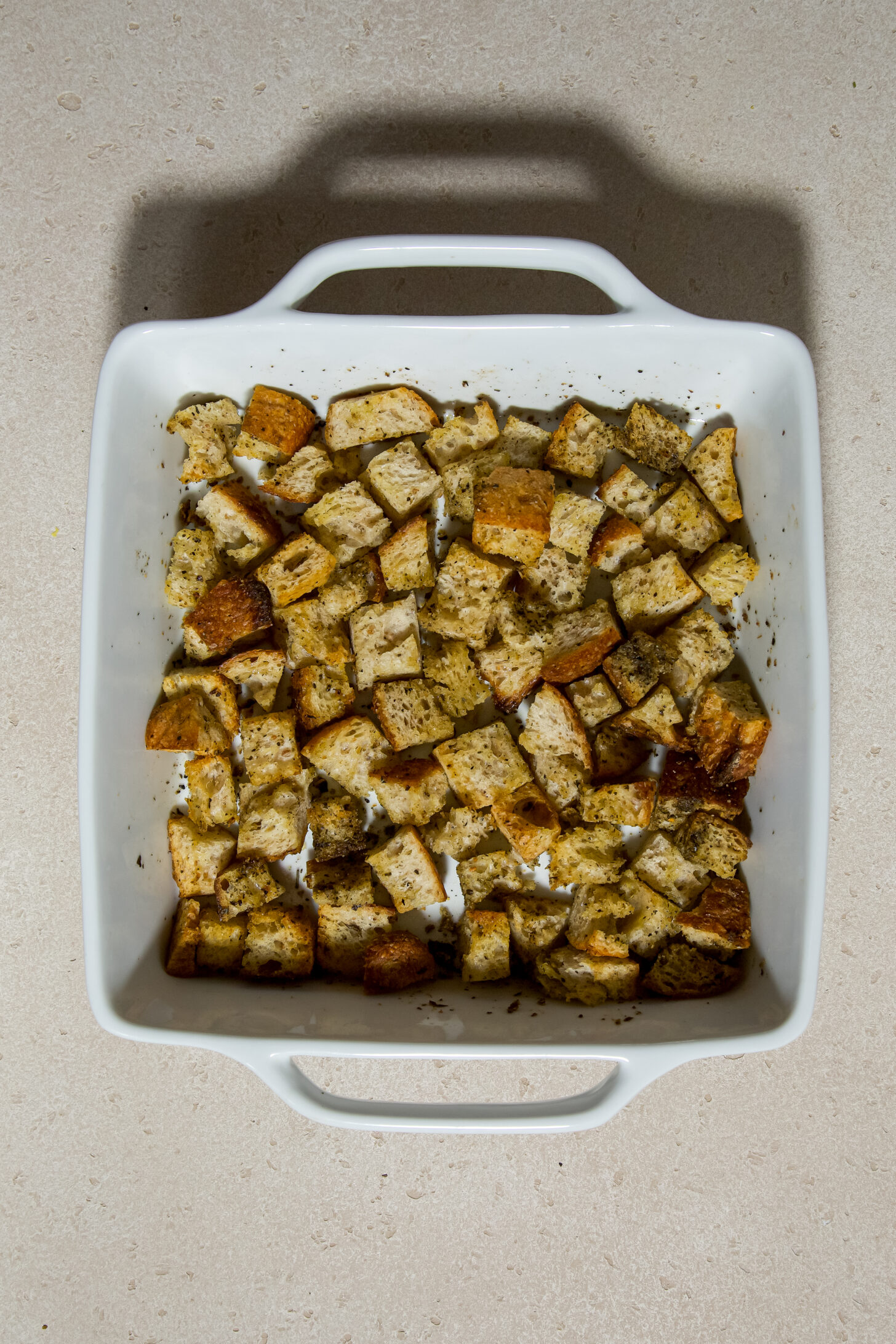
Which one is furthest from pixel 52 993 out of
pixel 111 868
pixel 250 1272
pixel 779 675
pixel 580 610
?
pixel 779 675

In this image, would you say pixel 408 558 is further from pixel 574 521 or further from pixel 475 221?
pixel 475 221

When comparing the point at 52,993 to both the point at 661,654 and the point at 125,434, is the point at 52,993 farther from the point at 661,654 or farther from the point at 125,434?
the point at 661,654

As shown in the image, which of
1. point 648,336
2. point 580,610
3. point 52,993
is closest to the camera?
point 648,336

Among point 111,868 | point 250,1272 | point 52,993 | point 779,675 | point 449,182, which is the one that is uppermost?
point 449,182

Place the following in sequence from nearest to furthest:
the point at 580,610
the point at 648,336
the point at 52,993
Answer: the point at 648,336
the point at 580,610
the point at 52,993

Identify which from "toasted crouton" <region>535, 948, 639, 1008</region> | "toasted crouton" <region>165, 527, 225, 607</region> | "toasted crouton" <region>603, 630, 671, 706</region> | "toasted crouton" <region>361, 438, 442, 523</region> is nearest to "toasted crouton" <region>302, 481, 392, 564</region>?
"toasted crouton" <region>361, 438, 442, 523</region>

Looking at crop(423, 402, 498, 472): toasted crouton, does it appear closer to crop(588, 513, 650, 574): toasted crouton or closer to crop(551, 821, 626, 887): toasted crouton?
crop(588, 513, 650, 574): toasted crouton

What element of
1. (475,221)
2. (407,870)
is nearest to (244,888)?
(407,870)
